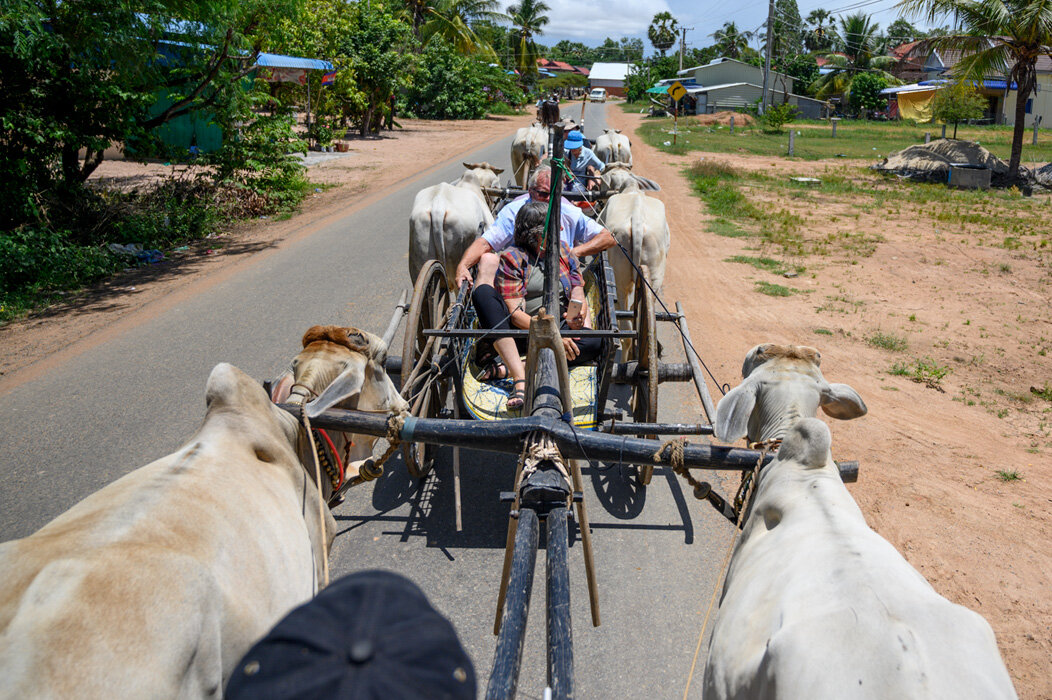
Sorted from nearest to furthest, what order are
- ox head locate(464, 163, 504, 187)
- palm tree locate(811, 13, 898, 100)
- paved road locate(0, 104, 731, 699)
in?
paved road locate(0, 104, 731, 699)
ox head locate(464, 163, 504, 187)
palm tree locate(811, 13, 898, 100)

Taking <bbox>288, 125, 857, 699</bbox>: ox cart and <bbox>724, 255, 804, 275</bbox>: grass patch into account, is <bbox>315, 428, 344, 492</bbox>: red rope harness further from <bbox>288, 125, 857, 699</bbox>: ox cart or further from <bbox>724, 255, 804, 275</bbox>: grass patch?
<bbox>724, 255, 804, 275</bbox>: grass patch

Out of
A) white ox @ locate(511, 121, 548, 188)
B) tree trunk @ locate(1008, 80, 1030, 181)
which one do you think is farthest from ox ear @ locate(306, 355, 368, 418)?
tree trunk @ locate(1008, 80, 1030, 181)

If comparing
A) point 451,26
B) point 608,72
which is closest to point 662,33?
point 608,72

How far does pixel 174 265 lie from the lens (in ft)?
34.9

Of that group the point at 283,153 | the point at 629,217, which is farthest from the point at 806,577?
the point at 283,153

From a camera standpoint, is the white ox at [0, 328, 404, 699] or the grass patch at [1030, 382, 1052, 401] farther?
the grass patch at [1030, 382, 1052, 401]

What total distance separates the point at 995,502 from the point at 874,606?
3.43m

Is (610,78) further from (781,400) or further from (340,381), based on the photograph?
(340,381)

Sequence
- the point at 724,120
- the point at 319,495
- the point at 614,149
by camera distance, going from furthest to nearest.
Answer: the point at 724,120
the point at 614,149
the point at 319,495

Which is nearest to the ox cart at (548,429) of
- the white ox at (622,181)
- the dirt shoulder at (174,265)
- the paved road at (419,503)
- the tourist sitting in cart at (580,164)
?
the paved road at (419,503)

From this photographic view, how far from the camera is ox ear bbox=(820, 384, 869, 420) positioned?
117 inches

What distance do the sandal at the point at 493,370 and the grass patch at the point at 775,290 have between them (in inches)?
219

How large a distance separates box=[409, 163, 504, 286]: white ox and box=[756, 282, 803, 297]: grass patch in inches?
164

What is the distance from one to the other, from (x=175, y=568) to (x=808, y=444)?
1980mm
